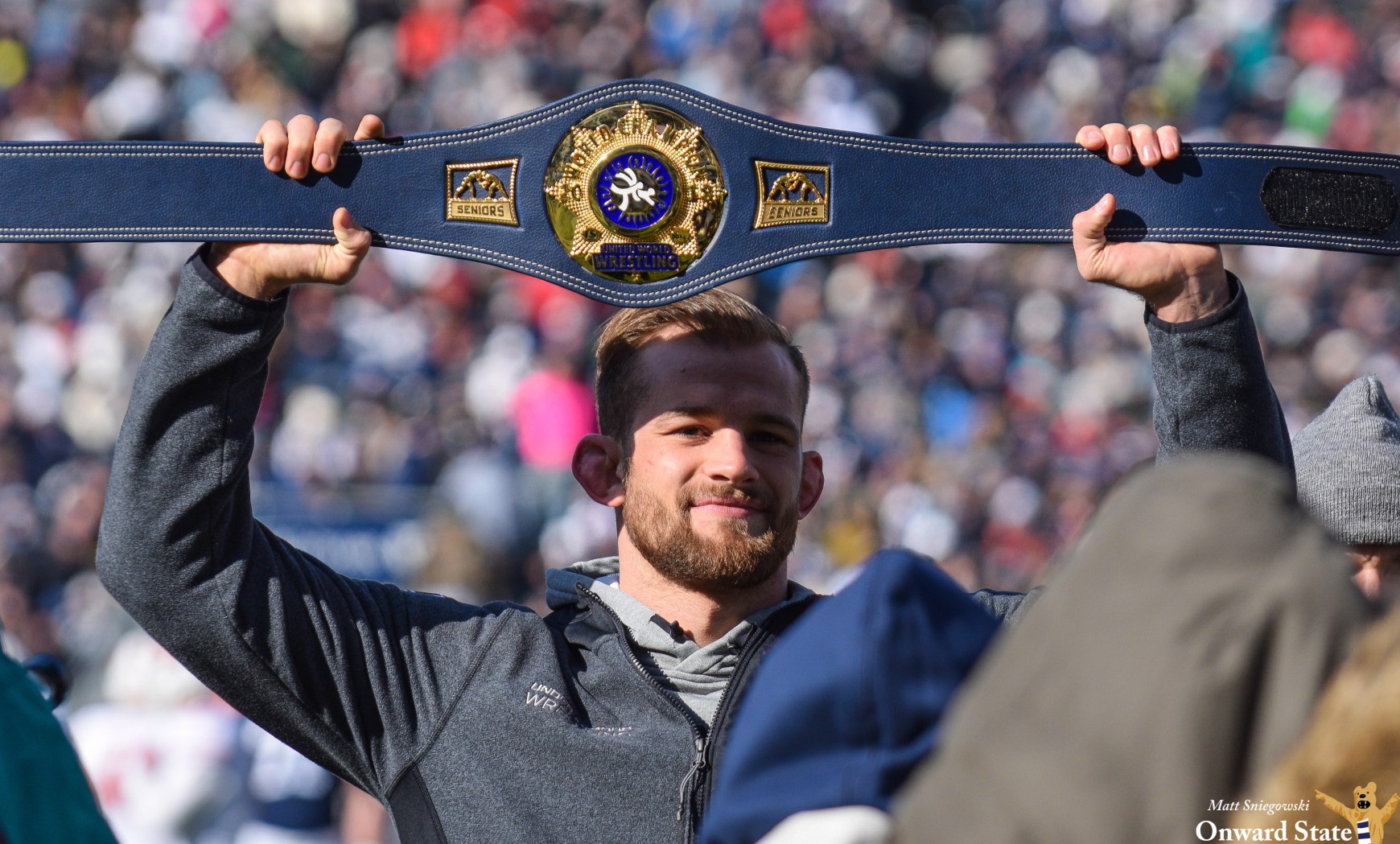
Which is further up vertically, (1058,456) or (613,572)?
(613,572)

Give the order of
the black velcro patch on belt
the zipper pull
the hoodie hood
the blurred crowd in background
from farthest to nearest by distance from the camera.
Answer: the blurred crowd in background
the black velcro patch on belt
the hoodie hood
the zipper pull

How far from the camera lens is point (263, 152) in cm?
224

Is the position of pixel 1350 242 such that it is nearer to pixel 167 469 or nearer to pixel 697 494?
pixel 697 494

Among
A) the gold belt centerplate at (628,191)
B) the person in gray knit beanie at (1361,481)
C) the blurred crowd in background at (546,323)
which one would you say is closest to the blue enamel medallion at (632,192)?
the gold belt centerplate at (628,191)

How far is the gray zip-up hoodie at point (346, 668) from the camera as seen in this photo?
212 cm

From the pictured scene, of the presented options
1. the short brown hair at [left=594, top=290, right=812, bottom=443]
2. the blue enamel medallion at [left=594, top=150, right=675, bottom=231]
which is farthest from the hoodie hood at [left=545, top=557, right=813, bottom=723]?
the blue enamel medallion at [left=594, top=150, right=675, bottom=231]

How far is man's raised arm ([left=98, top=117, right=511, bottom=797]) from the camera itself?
6.97 ft

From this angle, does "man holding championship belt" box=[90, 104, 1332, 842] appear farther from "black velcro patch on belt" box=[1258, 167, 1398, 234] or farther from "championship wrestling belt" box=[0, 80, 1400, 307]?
"black velcro patch on belt" box=[1258, 167, 1398, 234]

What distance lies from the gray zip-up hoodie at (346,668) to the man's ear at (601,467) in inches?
12.4

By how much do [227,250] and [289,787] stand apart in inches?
139

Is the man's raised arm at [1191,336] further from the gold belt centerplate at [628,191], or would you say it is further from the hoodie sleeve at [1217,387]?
the gold belt centerplate at [628,191]

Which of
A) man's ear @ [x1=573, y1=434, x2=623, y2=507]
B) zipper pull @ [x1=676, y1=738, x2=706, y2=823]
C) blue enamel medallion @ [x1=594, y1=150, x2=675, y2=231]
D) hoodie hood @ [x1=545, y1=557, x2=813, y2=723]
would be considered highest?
blue enamel medallion @ [x1=594, y1=150, x2=675, y2=231]

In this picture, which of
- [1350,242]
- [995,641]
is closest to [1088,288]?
[1350,242]

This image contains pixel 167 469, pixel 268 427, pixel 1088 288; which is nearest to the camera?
pixel 167 469
